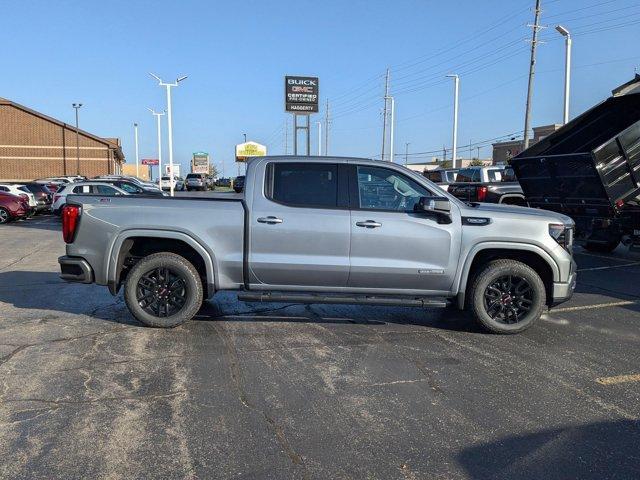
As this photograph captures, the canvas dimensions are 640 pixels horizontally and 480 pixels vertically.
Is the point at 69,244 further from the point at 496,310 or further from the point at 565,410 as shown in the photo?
the point at 565,410

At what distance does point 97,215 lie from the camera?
20.1 ft

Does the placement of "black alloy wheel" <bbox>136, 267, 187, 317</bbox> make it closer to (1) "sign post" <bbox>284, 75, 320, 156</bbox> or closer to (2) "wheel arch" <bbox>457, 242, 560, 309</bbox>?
(2) "wheel arch" <bbox>457, 242, 560, 309</bbox>

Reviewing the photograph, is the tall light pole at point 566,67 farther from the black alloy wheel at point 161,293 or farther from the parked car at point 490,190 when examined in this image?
the black alloy wheel at point 161,293

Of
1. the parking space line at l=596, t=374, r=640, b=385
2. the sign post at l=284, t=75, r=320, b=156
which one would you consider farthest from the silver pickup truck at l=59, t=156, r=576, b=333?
the sign post at l=284, t=75, r=320, b=156

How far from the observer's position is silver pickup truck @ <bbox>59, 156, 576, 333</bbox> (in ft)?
19.6

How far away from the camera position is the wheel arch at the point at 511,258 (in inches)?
238

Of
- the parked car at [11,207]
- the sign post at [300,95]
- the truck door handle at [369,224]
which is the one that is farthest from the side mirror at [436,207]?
the sign post at [300,95]

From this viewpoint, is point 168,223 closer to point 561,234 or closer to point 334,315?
point 334,315

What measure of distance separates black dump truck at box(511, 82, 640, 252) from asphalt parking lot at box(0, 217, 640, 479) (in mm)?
3448

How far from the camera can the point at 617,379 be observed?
486 centimetres

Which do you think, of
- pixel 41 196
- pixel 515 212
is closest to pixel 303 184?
pixel 515 212

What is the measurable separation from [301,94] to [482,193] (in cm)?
1974

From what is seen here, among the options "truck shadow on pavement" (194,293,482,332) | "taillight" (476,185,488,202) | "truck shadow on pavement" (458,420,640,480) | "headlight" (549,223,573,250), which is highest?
"taillight" (476,185,488,202)

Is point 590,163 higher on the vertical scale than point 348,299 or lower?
higher
